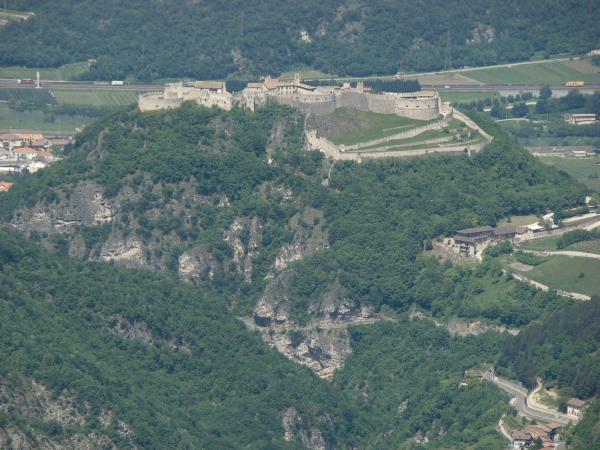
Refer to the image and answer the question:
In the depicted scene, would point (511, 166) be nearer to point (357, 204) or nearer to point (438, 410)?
point (357, 204)

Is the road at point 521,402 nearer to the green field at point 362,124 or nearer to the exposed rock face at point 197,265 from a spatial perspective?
the exposed rock face at point 197,265

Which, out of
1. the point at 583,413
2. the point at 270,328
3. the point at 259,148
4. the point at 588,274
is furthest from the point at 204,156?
the point at 583,413

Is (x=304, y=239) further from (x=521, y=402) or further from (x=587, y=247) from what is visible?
(x=521, y=402)

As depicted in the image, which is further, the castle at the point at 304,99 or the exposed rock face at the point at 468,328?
the castle at the point at 304,99

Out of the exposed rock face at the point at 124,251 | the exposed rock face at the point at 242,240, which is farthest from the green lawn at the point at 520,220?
the exposed rock face at the point at 124,251

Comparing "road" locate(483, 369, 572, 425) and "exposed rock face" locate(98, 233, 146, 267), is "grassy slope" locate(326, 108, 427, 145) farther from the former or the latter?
"road" locate(483, 369, 572, 425)

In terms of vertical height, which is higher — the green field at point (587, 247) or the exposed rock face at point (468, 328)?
the green field at point (587, 247)
